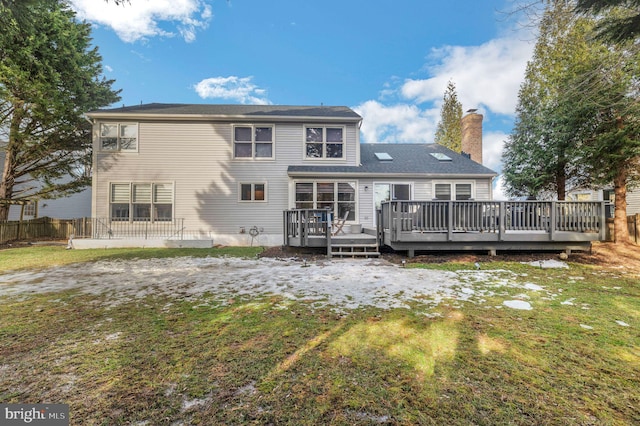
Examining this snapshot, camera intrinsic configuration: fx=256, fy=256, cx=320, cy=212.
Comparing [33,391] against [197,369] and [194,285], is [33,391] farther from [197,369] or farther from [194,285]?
[194,285]

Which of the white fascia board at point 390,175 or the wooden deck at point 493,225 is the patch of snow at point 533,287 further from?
the white fascia board at point 390,175

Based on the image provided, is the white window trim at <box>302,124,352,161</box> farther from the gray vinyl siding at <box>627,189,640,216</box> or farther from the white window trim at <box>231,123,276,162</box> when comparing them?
the gray vinyl siding at <box>627,189,640,216</box>

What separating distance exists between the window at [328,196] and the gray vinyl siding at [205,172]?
2.57ft

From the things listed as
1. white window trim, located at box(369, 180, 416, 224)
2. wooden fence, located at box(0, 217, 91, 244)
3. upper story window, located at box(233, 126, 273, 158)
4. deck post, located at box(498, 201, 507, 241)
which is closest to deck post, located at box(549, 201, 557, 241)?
deck post, located at box(498, 201, 507, 241)

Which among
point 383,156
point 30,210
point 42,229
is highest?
point 383,156

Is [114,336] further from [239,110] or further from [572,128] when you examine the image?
[572,128]

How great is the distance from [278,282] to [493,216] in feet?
20.3

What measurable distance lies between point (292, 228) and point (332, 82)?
16.4 metres

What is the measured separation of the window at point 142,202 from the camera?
11117mm

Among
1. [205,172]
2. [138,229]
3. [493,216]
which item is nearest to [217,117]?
[205,172]

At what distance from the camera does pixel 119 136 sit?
11172 mm

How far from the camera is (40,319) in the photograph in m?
3.32

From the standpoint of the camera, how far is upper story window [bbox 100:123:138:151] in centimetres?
1114

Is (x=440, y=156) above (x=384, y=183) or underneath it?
above
